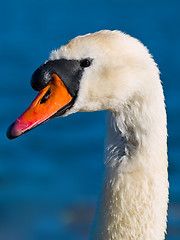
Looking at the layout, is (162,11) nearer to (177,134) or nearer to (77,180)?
(177,134)

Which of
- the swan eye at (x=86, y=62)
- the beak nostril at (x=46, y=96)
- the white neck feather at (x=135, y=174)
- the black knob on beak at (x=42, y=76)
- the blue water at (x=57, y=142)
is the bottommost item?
the white neck feather at (x=135, y=174)

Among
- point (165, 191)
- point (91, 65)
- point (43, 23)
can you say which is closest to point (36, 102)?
point (91, 65)

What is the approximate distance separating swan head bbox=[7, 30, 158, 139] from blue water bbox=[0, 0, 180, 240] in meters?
3.31

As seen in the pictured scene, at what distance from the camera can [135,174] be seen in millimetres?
3449

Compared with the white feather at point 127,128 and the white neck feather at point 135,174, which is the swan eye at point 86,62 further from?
the white neck feather at point 135,174

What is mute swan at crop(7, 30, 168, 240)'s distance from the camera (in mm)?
3309

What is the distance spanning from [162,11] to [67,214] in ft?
14.6

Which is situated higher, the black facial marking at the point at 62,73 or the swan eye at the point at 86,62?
the swan eye at the point at 86,62

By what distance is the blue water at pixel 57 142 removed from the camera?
22.4 feet

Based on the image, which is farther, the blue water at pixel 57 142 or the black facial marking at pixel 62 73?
the blue water at pixel 57 142

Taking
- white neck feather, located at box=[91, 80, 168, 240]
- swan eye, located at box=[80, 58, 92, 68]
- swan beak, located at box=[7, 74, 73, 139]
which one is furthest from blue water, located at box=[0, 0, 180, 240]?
swan eye, located at box=[80, 58, 92, 68]

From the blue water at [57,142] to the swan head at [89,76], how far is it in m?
3.31

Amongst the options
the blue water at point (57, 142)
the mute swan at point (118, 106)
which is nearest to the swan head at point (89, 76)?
the mute swan at point (118, 106)

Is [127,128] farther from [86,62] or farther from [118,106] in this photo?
[86,62]
